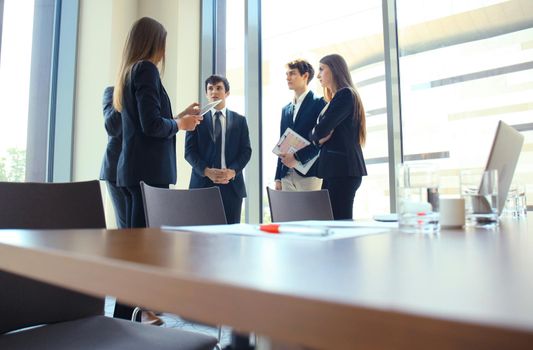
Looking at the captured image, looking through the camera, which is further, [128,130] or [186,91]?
[186,91]

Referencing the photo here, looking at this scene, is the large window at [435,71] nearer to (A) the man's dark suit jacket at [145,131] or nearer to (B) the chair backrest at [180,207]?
(A) the man's dark suit jacket at [145,131]

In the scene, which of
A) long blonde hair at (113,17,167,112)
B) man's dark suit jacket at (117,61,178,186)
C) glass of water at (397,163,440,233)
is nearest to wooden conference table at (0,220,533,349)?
glass of water at (397,163,440,233)

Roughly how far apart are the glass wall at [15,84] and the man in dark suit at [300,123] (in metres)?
2.41

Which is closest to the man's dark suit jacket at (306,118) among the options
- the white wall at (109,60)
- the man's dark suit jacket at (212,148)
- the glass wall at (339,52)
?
the man's dark suit jacket at (212,148)

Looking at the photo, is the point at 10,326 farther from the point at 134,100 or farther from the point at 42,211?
the point at 134,100

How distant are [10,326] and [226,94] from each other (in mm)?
2270

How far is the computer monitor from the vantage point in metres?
1.18

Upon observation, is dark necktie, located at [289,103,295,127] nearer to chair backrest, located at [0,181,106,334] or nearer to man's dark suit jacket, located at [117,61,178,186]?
man's dark suit jacket, located at [117,61,178,186]

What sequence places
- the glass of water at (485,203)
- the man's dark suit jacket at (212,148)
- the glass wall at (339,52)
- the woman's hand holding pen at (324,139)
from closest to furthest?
the glass of water at (485,203) < the woman's hand holding pen at (324,139) < the man's dark suit jacket at (212,148) < the glass wall at (339,52)

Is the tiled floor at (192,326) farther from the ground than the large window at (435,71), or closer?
closer

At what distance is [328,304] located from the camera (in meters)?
0.24

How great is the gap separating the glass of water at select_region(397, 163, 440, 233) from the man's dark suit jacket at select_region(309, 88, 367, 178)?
1.34m

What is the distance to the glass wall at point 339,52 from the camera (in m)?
3.23

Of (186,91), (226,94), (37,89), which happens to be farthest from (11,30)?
(226,94)
